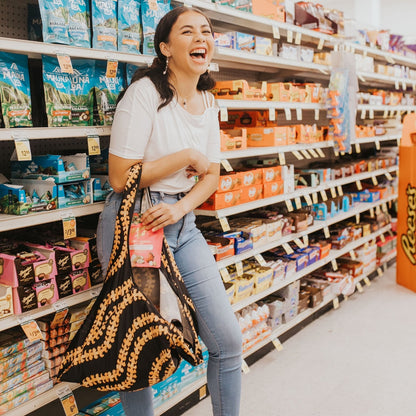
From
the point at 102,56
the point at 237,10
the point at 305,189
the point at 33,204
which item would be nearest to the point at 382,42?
the point at 305,189

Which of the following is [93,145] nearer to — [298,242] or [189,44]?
[189,44]

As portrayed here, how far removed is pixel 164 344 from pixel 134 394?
14.9 inches

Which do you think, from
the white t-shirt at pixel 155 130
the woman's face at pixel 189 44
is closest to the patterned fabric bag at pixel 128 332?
the white t-shirt at pixel 155 130

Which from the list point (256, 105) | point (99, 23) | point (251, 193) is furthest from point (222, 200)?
point (99, 23)

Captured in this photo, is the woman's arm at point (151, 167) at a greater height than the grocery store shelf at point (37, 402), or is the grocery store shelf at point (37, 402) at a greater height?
the woman's arm at point (151, 167)

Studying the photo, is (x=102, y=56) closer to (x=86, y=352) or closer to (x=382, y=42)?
(x=86, y=352)

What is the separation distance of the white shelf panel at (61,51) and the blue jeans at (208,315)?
630 mm

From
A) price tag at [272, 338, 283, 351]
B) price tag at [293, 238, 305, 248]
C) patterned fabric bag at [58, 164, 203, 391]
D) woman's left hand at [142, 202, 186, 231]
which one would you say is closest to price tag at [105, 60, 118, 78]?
patterned fabric bag at [58, 164, 203, 391]

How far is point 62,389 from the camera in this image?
2.21 metres

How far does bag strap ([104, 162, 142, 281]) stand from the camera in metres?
1.83

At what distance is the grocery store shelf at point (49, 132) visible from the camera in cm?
188

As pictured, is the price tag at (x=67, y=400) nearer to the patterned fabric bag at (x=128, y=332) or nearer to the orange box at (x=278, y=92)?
the patterned fabric bag at (x=128, y=332)

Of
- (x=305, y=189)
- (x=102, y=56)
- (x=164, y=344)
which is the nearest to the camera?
(x=164, y=344)

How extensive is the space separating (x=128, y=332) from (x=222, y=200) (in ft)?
4.17
